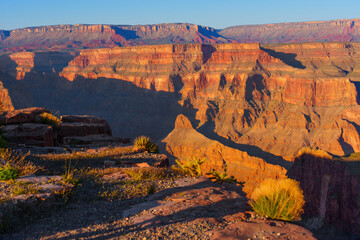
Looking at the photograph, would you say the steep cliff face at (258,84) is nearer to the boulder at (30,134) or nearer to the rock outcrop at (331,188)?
the rock outcrop at (331,188)

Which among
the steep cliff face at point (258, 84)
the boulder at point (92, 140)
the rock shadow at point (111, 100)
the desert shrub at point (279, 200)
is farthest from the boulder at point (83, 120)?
the rock shadow at point (111, 100)

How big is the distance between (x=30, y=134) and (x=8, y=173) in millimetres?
9670

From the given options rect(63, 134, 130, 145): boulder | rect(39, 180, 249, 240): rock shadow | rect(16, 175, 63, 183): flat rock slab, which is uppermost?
rect(16, 175, 63, 183): flat rock slab

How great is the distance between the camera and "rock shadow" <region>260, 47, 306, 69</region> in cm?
14491

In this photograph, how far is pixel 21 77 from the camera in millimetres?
159500

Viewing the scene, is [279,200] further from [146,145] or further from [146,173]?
[146,145]

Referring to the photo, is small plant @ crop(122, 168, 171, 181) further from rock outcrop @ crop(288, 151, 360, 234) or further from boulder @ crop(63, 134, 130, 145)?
rock outcrop @ crop(288, 151, 360, 234)

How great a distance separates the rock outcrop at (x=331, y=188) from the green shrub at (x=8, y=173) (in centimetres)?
3543

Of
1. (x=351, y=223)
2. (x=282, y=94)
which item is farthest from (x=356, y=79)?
(x=351, y=223)

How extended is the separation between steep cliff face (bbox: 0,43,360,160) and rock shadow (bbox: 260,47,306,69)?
112 mm

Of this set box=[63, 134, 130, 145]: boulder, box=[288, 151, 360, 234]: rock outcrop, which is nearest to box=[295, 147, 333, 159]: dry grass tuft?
box=[288, 151, 360, 234]: rock outcrop

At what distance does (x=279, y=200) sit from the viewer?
905 centimetres

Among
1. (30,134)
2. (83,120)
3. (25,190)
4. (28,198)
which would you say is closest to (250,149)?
(83,120)

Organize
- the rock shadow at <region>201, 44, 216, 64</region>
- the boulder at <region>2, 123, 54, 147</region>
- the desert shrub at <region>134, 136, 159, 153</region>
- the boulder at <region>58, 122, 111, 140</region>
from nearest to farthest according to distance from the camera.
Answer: the desert shrub at <region>134, 136, 159, 153</region> → the boulder at <region>2, 123, 54, 147</region> → the boulder at <region>58, 122, 111, 140</region> → the rock shadow at <region>201, 44, 216, 64</region>
